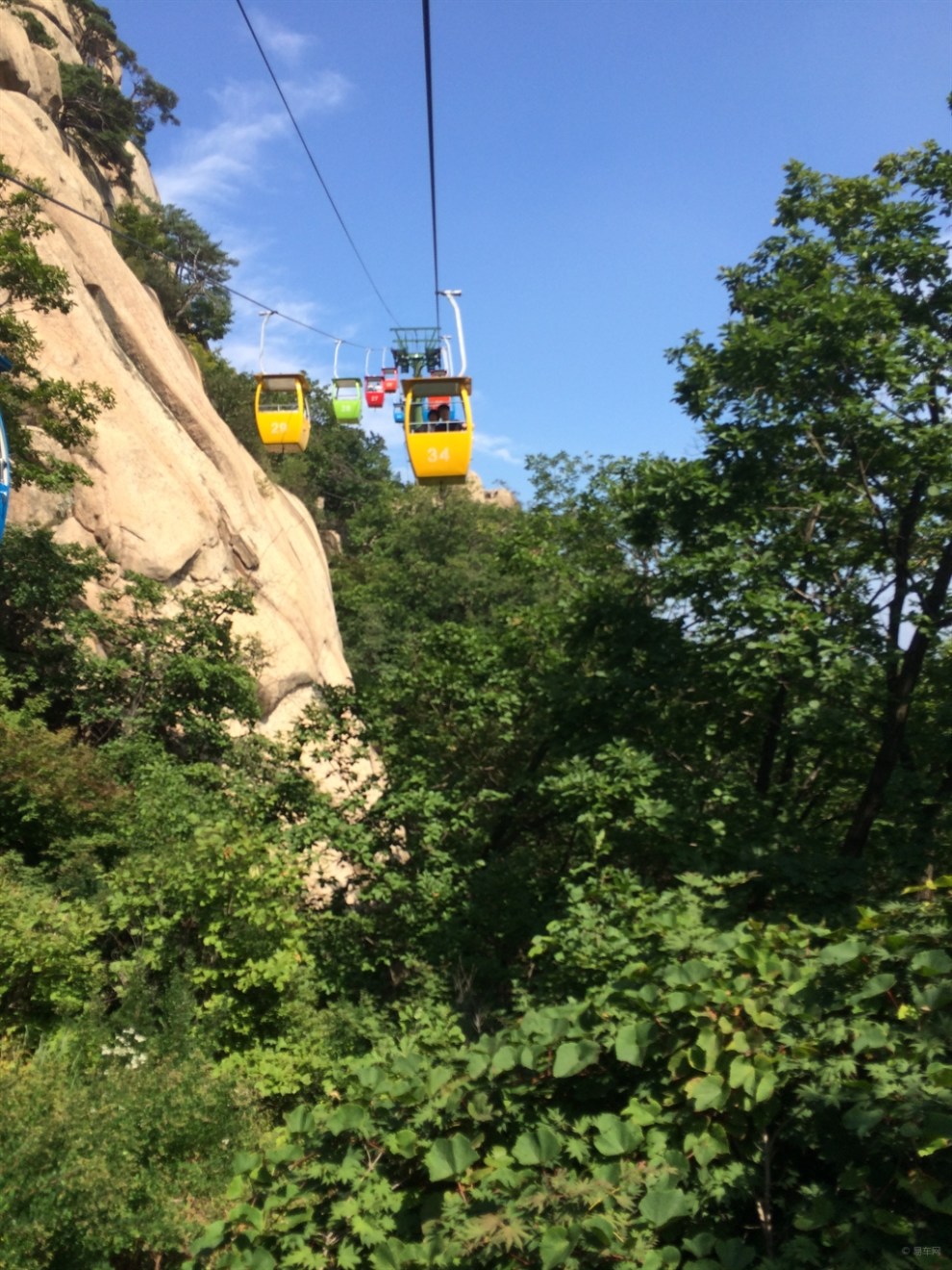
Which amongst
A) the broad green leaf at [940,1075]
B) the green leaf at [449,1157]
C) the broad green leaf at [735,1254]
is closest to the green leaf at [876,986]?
the broad green leaf at [940,1075]

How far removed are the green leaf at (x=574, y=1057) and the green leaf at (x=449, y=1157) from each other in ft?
1.29

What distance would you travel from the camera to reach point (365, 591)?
32.2m

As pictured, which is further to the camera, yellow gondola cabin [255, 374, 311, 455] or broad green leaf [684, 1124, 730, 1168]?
yellow gondola cabin [255, 374, 311, 455]

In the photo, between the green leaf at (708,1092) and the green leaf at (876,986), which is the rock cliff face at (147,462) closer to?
the green leaf at (708,1092)

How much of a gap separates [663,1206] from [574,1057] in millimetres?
613

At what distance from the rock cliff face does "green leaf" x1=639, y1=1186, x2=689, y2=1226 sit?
14.6m

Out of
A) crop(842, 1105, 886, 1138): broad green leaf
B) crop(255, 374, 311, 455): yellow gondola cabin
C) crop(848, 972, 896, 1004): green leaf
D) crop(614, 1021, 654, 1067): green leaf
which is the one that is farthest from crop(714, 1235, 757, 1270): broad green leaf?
crop(255, 374, 311, 455): yellow gondola cabin

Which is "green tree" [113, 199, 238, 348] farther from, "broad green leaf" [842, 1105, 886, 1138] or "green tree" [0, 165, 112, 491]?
"broad green leaf" [842, 1105, 886, 1138]

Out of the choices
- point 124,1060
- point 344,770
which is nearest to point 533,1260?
point 124,1060

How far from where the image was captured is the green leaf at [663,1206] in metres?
2.69

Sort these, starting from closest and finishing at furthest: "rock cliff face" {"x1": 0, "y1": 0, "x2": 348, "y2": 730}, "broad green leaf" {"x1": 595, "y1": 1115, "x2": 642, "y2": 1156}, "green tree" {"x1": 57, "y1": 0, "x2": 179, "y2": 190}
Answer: "broad green leaf" {"x1": 595, "y1": 1115, "x2": 642, "y2": 1156} < "rock cliff face" {"x1": 0, "y1": 0, "x2": 348, "y2": 730} < "green tree" {"x1": 57, "y1": 0, "x2": 179, "y2": 190}

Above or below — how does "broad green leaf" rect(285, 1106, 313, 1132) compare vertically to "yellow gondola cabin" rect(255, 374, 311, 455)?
below

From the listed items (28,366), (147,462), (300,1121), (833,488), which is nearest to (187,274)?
(147,462)

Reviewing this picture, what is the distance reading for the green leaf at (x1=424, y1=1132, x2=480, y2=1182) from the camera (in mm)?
3018
